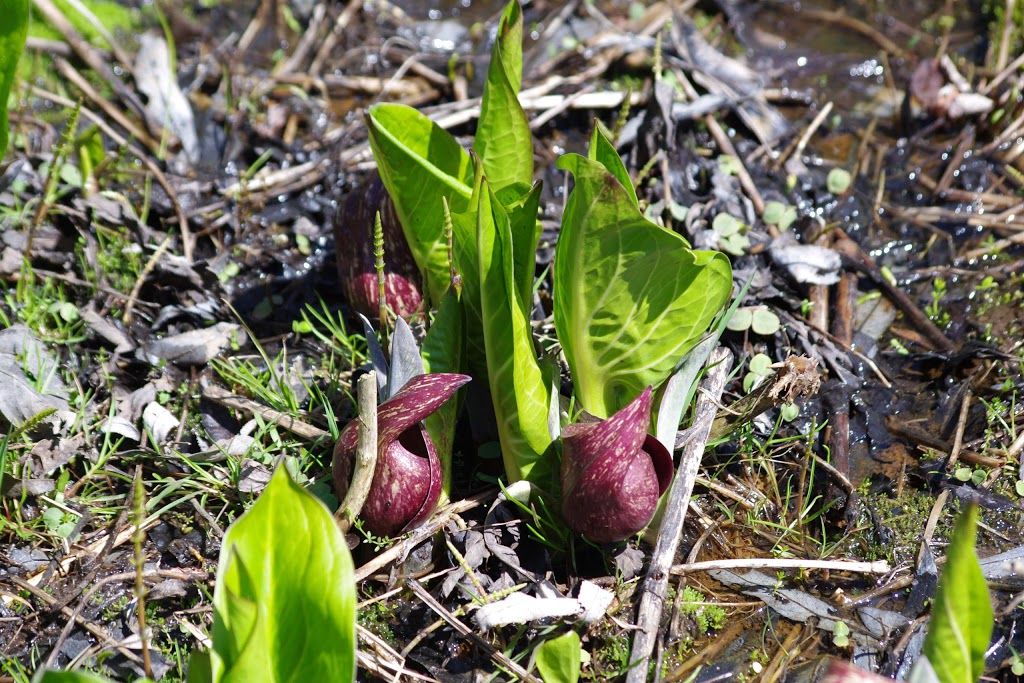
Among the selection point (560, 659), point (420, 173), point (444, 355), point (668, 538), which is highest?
point (420, 173)

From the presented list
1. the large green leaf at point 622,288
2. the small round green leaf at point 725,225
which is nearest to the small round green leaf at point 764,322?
the small round green leaf at point 725,225

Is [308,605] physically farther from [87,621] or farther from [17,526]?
[17,526]

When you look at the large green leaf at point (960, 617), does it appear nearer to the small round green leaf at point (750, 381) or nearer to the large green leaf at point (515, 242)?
the large green leaf at point (515, 242)

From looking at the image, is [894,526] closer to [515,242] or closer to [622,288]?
[622,288]

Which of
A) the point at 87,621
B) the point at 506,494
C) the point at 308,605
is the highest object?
the point at 308,605

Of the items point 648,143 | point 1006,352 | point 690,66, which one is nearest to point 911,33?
point 690,66

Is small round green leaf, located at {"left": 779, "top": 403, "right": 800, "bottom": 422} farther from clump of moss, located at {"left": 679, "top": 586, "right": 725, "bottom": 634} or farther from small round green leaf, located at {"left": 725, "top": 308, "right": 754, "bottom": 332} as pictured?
clump of moss, located at {"left": 679, "top": 586, "right": 725, "bottom": 634}

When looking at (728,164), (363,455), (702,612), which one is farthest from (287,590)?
(728,164)
